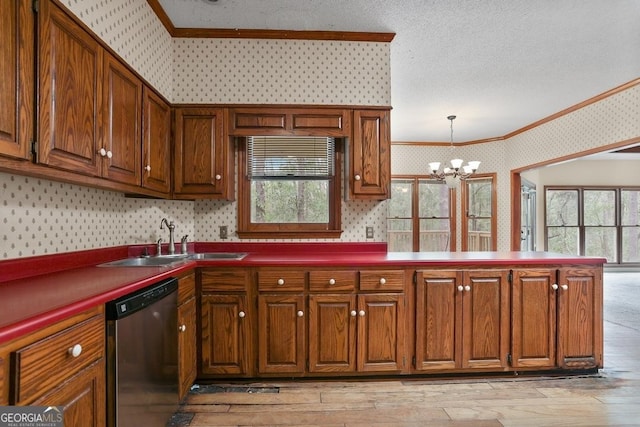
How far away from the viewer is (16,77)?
126cm

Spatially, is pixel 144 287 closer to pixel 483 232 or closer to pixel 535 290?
pixel 535 290

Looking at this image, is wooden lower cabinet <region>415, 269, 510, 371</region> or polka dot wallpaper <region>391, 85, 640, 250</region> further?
polka dot wallpaper <region>391, 85, 640, 250</region>

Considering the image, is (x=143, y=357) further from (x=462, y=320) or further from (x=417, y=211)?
(x=417, y=211)

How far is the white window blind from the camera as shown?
3133 mm

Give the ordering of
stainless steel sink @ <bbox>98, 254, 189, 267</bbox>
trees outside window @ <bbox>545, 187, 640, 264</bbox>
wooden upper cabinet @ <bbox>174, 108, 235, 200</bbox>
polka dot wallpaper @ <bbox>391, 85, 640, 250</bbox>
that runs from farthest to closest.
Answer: trees outside window @ <bbox>545, 187, 640, 264</bbox>
polka dot wallpaper @ <bbox>391, 85, 640, 250</bbox>
wooden upper cabinet @ <bbox>174, 108, 235, 200</bbox>
stainless steel sink @ <bbox>98, 254, 189, 267</bbox>

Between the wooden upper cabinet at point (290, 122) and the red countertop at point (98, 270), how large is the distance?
0.99 m

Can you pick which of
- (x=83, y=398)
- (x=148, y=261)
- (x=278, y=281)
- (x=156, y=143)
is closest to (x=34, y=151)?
(x=83, y=398)

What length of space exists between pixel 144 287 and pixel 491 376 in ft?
8.28

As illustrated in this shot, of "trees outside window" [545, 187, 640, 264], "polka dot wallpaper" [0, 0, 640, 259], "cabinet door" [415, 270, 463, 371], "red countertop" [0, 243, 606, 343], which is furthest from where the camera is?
"trees outside window" [545, 187, 640, 264]

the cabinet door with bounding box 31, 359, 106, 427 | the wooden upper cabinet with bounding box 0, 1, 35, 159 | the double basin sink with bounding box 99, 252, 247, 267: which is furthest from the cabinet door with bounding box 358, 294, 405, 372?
the wooden upper cabinet with bounding box 0, 1, 35, 159

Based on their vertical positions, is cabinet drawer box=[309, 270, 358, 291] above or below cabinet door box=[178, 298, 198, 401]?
above

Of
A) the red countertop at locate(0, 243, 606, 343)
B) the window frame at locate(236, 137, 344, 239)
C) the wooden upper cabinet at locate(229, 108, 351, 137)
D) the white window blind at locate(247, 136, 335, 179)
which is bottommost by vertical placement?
the red countertop at locate(0, 243, 606, 343)

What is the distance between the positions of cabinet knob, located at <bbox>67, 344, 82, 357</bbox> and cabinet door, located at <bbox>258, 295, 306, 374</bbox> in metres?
1.30

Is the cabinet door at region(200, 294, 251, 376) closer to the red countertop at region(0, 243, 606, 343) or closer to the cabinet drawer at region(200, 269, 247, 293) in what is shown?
the cabinet drawer at region(200, 269, 247, 293)
